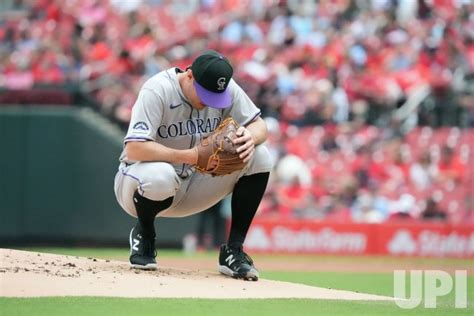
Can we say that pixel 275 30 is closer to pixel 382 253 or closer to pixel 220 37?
pixel 220 37

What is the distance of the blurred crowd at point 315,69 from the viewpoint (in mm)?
13117

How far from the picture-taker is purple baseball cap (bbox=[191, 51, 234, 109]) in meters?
5.82

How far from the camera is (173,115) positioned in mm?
6082

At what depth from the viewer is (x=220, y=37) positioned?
1491 cm

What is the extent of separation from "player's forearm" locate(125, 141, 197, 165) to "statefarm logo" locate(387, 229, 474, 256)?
7.51 meters

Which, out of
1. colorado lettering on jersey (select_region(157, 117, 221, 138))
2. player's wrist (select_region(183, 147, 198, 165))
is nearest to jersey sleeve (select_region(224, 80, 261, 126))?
colorado lettering on jersey (select_region(157, 117, 221, 138))

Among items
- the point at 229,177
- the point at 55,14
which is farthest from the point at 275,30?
the point at 229,177

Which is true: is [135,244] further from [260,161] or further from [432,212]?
[432,212]

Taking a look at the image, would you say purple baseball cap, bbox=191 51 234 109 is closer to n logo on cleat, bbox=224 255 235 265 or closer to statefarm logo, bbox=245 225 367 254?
n logo on cleat, bbox=224 255 235 265

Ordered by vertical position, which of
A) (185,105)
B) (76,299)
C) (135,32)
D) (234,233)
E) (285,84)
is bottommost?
(76,299)

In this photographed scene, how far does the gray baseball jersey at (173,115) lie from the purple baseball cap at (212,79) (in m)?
0.22

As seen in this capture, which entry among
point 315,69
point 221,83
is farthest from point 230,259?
point 315,69

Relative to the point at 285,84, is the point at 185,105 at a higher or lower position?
lower

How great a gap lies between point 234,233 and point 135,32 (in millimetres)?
9215
